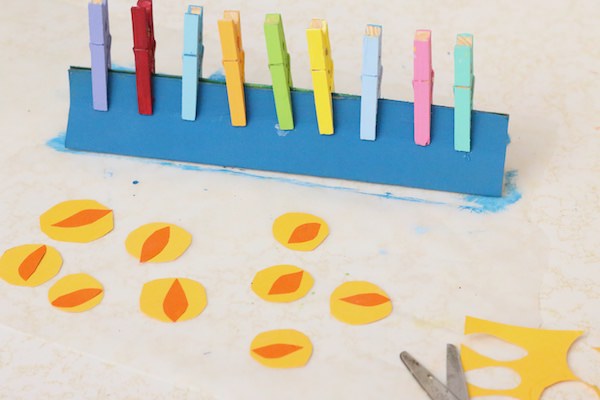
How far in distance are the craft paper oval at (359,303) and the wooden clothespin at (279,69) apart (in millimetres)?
351

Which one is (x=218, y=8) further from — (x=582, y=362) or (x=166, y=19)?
(x=582, y=362)

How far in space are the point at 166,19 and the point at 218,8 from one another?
12 centimetres

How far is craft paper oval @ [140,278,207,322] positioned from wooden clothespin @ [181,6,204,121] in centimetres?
36

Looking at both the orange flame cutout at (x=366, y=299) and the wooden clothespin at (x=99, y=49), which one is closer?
the orange flame cutout at (x=366, y=299)

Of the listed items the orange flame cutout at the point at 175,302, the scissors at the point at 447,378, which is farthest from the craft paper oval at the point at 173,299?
the scissors at the point at 447,378

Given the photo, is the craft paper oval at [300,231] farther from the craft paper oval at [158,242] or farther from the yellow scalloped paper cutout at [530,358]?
the yellow scalloped paper cutout at [530,358]

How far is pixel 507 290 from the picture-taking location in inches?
63.2

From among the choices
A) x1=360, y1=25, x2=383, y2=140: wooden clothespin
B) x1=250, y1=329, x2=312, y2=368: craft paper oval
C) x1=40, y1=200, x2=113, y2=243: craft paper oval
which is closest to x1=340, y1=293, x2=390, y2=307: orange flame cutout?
x1=250, y1=329, x2=312, y2=368: craft paper oval

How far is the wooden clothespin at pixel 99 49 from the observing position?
1790 mm

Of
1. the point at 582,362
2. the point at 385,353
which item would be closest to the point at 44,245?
the point at 385,353

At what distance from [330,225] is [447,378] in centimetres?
39

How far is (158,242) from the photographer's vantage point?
5.57 ft

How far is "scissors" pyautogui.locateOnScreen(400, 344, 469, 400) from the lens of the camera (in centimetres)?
142

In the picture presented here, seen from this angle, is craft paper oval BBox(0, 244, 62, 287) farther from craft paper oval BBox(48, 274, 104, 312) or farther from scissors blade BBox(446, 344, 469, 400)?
scissors blade BBox(446, 344, 469, 400)
